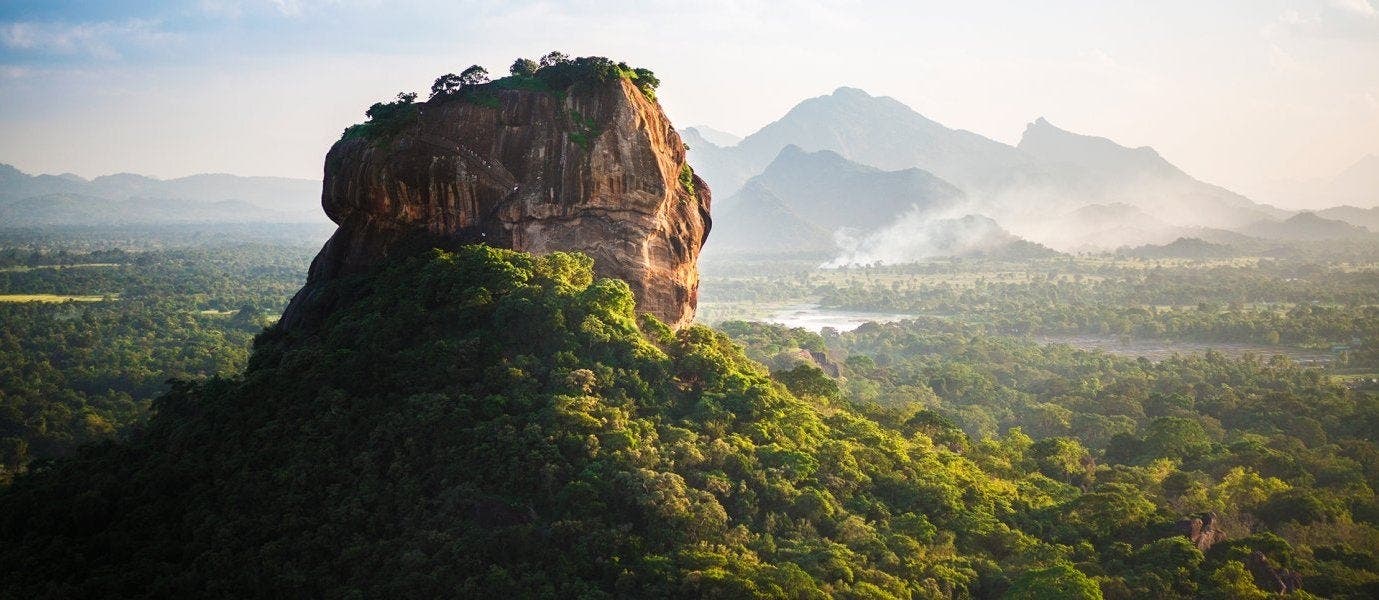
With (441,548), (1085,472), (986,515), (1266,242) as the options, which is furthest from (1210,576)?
(1266,242)

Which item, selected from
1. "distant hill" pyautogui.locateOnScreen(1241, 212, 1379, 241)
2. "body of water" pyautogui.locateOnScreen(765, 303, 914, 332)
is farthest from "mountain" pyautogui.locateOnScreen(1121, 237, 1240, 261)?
"body of water" pyautogui.locateOnScreen(765, 303, 914, 332)

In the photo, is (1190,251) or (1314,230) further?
(1314,230)

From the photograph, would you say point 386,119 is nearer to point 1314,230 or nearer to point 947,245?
Answer: point 947,245

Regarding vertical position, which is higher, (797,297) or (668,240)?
(668,240)

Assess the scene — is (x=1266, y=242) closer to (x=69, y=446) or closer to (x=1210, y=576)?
(x=1210, y=576)

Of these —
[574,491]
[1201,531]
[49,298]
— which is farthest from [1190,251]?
[49,298]

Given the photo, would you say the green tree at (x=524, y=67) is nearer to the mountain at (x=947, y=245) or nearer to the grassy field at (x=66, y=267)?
the grassy field at (x=66, y=267)
